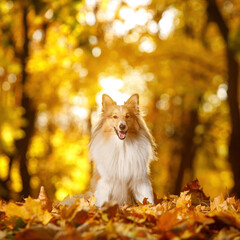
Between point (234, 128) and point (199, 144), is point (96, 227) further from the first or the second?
point (199, 144)

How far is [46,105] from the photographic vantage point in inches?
703

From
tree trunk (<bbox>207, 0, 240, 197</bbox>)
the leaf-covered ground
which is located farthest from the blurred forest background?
the leaf-covered ground

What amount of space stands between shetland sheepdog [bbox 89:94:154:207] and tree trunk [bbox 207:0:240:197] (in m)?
5.20

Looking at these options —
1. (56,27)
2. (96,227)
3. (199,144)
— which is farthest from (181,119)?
(96,227)

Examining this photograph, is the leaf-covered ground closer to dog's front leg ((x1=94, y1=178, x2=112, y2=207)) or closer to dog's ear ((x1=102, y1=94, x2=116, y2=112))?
dog's front leg ((x1=94, y1=178, x2=112, y2=207))

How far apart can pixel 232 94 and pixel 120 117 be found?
5.94 metres

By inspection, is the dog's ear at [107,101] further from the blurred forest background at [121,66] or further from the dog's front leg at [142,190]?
the blurred forest background at [121,66]

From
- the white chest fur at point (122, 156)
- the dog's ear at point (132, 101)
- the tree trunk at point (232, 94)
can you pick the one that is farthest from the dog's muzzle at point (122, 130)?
the tree trunk at point (232, 94)

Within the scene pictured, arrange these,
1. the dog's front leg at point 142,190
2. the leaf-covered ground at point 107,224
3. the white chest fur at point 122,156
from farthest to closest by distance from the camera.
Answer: the white chest fur at point 122,156 < the dog's front leg at point 142,190 < the leaf-covered ground at point 107,224

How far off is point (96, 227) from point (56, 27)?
15314mm

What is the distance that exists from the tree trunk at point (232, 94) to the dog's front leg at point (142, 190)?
5514mm

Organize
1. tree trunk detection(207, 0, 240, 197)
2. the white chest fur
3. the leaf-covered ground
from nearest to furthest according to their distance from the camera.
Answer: the leaf-covered ground, the white chest fur, tree trunk detection(207, 0, 240, 197)

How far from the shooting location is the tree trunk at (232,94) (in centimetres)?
944

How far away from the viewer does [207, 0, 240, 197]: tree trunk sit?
9438 mm
